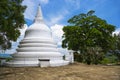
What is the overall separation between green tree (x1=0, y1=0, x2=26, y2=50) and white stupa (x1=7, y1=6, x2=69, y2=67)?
379cm

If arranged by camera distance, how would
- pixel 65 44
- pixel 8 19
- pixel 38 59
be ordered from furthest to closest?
pixel 65 44 < pixel 38 59 < pixel 8 19

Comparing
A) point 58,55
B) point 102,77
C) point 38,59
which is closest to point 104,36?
point 58,55

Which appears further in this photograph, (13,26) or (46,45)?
(46,45)

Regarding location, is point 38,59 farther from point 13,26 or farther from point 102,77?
point 102,77

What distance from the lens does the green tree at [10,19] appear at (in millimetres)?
14578

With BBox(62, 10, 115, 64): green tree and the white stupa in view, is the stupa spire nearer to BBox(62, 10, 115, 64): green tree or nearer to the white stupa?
the white stupa

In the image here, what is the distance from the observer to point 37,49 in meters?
22.2

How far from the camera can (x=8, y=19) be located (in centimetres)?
1555

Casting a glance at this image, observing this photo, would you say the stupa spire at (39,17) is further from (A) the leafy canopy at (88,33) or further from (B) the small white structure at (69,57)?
(A) the leafy canopy at (88,33)

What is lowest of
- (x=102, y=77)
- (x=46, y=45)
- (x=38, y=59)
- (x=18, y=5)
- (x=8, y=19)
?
(x=102, y=77)

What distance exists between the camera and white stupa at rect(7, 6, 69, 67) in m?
20.9

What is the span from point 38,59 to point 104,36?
60.3 ft

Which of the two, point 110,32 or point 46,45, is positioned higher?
point 110,32

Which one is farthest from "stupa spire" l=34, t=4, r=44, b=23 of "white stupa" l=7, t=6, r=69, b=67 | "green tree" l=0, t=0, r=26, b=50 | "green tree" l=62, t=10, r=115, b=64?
"green tree" l=62, t=10, r=115, b=64
